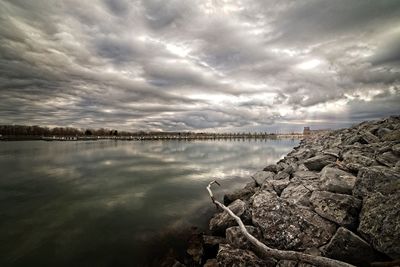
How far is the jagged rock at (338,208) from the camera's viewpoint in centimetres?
564

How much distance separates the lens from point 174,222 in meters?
9.62

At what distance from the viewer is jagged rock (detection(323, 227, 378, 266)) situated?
4578 mm

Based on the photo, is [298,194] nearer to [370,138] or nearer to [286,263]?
[286,263]

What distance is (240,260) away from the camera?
17.2 ft

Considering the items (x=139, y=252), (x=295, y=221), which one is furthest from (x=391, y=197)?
(x=139, y=252)

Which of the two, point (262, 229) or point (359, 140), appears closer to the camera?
point (262, 229)

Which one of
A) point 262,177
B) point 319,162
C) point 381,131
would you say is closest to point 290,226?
point 319,162

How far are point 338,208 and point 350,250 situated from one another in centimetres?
156

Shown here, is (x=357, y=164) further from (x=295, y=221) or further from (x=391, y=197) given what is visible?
(x=295, y=221)

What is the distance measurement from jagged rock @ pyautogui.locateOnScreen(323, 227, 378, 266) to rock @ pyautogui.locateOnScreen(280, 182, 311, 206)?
234 centimetres

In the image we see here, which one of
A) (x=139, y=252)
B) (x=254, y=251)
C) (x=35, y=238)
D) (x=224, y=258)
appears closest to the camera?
(x=224, y=258)

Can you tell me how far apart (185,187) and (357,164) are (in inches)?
476

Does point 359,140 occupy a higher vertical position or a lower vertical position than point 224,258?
higher

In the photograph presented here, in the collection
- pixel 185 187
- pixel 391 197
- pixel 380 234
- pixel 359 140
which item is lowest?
pixel 185 187
